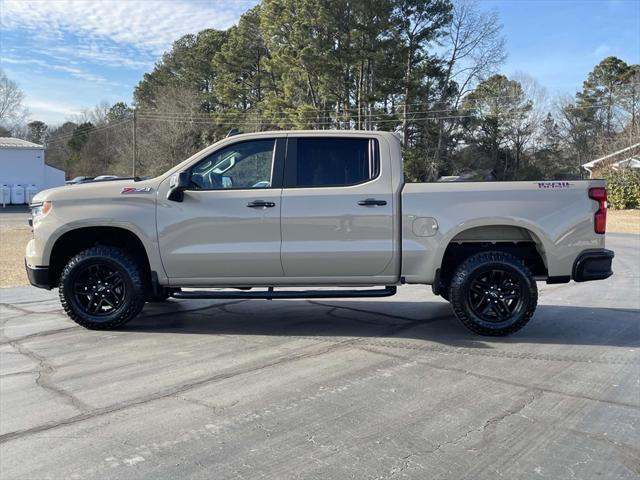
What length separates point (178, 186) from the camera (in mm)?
5977

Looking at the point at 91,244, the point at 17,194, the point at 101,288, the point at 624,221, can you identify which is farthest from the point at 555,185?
the point at 17,194

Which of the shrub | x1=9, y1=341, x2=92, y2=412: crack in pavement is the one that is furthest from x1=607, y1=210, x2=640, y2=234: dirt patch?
x1=9, y1=341, x2=92, y2=412: crack in pavement

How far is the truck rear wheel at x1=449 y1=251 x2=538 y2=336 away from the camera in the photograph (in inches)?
237

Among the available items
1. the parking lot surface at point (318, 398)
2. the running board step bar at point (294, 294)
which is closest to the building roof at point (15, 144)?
the parking lot surface at point (318, 398)

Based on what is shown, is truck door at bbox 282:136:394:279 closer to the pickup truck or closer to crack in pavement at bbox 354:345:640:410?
the pickup truck

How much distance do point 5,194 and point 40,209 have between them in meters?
45.5

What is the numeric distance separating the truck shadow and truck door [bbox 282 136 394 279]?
0.78 meters

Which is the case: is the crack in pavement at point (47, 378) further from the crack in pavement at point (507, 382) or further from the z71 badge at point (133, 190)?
the crack in pavement at point (507, 382)

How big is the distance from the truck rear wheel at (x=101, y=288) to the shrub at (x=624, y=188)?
35666mm

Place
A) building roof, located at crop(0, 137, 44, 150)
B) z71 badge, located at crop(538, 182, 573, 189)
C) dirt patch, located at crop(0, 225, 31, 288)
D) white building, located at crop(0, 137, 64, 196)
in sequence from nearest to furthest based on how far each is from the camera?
z71 badge, located at crop(538, 182, 573, 189) < dirt patch, located at crop(0, 225, 31, 288) < white building, located at crop(0, 137, 64, 196) < building roof, located at crop(0, 137, 44, 150)

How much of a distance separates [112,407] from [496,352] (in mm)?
3531

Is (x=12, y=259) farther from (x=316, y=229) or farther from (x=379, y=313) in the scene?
(x=316, y=229)

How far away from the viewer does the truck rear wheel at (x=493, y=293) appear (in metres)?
6.02

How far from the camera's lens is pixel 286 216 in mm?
5992
